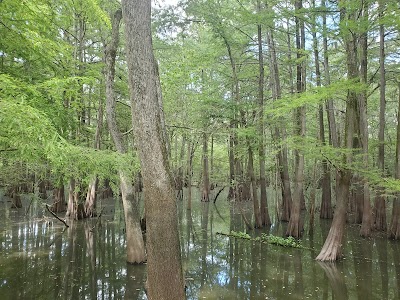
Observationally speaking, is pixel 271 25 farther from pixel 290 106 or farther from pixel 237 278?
pixel 237 278

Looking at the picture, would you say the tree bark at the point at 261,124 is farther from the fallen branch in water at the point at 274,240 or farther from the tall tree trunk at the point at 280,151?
the fallen branch in water at the point at 274,240

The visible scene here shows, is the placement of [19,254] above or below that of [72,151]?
below

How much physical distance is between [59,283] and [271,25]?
33.4ft

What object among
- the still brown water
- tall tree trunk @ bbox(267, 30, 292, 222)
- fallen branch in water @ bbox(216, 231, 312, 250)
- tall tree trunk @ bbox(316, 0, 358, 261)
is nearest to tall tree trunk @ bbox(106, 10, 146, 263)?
the still brown water

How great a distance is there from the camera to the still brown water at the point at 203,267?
21.7 feet

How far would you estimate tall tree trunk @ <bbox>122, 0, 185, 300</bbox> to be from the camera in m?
3.91

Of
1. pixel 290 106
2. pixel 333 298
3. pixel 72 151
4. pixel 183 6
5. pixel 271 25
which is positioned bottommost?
pixel 333 298

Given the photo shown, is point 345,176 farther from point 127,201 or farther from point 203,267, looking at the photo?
point 127,201

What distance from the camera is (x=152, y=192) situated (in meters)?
3.94

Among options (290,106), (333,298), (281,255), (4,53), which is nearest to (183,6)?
(290,106)

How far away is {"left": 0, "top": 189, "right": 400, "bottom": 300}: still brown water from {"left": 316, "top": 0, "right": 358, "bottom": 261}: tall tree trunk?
1.29 feet

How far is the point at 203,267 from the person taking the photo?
837cm

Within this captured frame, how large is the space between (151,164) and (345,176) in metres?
6.51

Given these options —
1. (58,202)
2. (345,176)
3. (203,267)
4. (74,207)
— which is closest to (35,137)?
(203,267)
